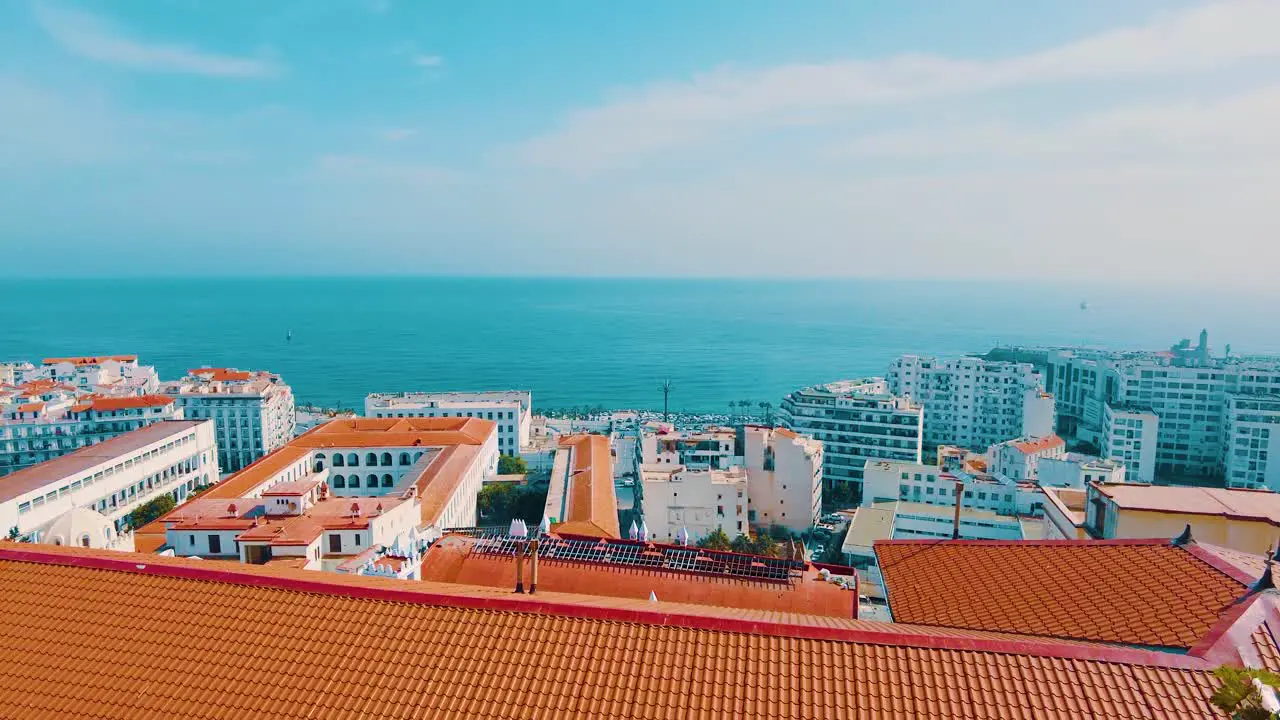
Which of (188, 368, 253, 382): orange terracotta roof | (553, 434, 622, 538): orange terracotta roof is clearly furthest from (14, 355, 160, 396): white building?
(553, 434, 622, 538): orange terracotta roof

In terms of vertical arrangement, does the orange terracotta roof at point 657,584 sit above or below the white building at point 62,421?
above

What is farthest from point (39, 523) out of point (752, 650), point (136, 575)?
point (752, 650)

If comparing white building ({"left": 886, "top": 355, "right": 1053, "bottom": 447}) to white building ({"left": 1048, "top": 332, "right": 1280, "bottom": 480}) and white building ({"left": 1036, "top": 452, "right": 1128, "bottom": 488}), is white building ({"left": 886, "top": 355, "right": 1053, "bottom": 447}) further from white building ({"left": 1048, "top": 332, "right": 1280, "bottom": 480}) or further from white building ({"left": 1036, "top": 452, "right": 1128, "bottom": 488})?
white building ({"left": 1036, "top": 452, "right": 1128, "bottom": 488})

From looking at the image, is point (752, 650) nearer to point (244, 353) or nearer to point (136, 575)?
point (136, 575)

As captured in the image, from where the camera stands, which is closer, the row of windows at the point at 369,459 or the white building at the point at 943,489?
the white building at the point at 943,489

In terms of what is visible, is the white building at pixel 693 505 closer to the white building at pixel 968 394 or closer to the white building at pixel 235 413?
the white building at pixel 968 394

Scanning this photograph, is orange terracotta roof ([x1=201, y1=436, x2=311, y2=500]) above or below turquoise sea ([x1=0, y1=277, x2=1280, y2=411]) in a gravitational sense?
above

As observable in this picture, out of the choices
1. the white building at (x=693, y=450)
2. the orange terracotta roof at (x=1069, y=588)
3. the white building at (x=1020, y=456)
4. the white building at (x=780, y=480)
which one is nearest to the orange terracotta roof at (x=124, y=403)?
the white building at (x=693, y=450)

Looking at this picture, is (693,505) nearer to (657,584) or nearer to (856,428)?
(856,428)
